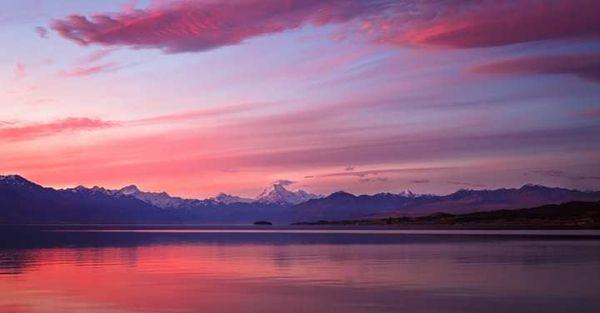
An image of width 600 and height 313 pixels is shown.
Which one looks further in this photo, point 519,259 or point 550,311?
point 519,259

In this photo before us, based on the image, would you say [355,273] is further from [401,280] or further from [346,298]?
[346,298]

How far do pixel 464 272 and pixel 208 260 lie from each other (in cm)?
2250

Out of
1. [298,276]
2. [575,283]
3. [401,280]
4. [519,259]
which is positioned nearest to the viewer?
[575,283]

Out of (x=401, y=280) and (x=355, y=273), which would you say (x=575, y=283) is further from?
(x=355, y=273)

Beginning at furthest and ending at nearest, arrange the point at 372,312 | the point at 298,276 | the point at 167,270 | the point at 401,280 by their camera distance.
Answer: the point at 167,270 → the point at 298,276 → the point at 401,280 → the point at 372,312

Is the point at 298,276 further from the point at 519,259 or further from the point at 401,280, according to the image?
the point at 519,259

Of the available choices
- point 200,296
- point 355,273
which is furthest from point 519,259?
point 200,296

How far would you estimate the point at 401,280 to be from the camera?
4066 cm

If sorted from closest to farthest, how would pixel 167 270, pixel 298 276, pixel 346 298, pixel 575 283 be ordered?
pixel 346 298
pixel 575 283
pixel 298 276
pixel 167 270

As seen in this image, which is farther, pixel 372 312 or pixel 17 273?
pixel 17 273

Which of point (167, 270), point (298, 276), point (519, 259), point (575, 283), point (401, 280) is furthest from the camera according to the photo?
point (519, 259)

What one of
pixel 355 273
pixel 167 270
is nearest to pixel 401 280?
pixel 355 273

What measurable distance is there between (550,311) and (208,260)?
35.2 meters

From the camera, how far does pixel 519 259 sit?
56844mm
